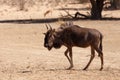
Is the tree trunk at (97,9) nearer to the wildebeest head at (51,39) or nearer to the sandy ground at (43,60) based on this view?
the sandy ground at (43,60)

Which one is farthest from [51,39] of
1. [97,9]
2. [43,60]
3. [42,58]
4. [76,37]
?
[97,9]

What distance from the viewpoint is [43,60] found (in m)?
17.2

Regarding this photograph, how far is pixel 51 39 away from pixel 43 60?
9.07ft

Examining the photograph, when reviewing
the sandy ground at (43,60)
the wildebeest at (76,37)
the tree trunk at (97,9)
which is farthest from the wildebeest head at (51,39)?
the tree trunk at (97,9)

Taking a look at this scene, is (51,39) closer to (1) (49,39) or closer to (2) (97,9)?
(1) (49,39)

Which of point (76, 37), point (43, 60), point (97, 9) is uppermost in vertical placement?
point (76, 37)

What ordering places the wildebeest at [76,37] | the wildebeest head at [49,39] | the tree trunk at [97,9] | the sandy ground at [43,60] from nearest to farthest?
1. the sandy ground at [43,60]
2. the wildebeest head at [49,39]
3. the wildebeest at [76,37]
4. the tree trunk at [97,9]

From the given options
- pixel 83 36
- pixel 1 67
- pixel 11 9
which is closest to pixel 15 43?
pixel 1 67

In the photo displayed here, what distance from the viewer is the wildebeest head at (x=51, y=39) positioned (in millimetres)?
14422

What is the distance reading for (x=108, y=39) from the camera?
2392cm

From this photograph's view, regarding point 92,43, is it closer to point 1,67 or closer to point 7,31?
point 1,67

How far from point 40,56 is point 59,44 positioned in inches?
142

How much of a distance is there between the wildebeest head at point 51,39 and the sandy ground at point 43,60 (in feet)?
2.47

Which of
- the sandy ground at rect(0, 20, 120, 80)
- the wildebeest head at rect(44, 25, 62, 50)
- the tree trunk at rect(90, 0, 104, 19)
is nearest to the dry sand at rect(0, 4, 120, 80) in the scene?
the sandy ground at rect(0, 20, 120, 80)
